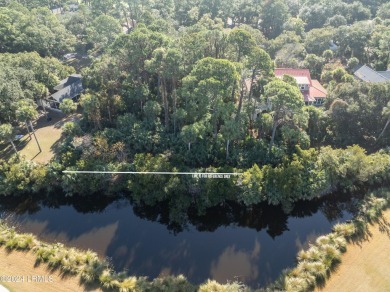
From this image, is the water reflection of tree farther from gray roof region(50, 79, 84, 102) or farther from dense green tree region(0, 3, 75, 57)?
dense green tree region(0, 3, 75, 57)

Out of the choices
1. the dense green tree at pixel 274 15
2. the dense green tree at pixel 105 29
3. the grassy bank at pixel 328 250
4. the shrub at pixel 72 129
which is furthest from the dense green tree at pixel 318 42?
the shrub at pixel 72 129

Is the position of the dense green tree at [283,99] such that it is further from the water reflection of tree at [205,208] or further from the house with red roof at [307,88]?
the house with red roof at [307,88]

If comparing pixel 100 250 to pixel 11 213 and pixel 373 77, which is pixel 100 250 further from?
pixel 373 77

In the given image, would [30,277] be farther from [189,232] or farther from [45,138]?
[45,138]

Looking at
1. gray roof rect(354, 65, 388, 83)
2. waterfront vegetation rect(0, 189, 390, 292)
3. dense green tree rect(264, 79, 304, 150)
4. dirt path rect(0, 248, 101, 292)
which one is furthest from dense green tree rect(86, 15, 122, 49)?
gray roof rect(354, 65, 388, 83)

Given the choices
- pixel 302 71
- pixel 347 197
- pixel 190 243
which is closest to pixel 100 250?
pixel 190 243

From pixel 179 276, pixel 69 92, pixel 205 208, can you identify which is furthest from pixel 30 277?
pixel 69 92

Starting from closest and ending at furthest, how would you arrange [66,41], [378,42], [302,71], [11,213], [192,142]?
[11,213], [192,142], [302,71], [378,42], [66,41]
